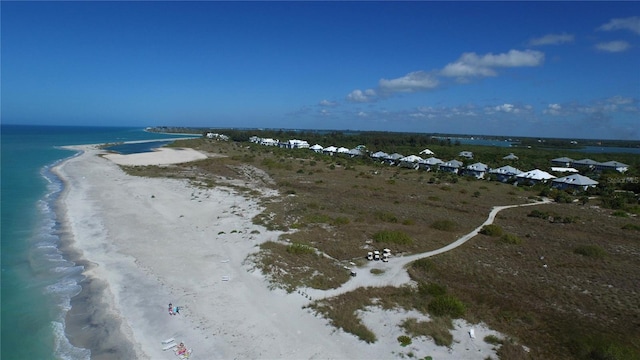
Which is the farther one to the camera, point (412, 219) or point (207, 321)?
point (412, 219)

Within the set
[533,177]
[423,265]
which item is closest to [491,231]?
[423,265]

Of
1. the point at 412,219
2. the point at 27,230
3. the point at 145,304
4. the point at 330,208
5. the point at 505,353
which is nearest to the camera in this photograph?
the point at 505,353

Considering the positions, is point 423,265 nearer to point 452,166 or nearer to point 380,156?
point 452,166

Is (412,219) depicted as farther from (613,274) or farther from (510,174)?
(510,174)

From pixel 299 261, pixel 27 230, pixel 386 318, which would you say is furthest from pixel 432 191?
pixel 27 230

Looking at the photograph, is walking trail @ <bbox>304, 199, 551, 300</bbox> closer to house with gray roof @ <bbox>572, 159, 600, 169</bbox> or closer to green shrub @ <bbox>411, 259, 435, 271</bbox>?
green shrub @ <bbox>411, 259, 435, 271</bbox>

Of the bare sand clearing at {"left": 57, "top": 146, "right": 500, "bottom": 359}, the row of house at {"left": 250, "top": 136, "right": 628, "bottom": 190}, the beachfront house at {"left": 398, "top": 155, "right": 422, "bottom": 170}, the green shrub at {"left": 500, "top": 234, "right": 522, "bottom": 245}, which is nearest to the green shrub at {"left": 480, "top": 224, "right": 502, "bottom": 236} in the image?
the green shrub at {"left": 500, "top": 234, "right": 522, "bottom": 245}

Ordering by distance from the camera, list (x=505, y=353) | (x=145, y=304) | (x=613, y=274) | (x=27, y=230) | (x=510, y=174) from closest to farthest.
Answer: (x=505, y=353) → (x=145, y=304) → (x=613, y=274) → (x=27, y=230) → (x=510, y=174)
